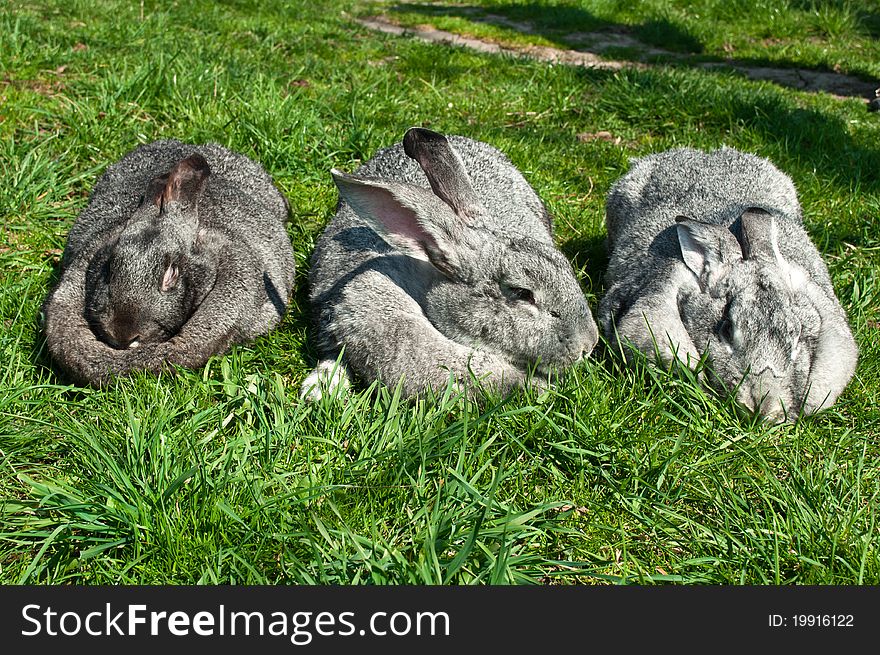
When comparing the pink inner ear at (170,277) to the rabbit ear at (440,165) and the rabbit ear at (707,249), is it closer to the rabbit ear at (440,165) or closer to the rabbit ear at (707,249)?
the rabbit ear at (440,165)

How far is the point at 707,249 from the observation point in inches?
176

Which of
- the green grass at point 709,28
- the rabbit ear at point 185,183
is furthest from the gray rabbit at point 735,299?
the green grass at point 709,28

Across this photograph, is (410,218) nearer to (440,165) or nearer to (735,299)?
(440,165)

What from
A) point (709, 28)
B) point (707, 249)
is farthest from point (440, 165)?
point (709, 28)

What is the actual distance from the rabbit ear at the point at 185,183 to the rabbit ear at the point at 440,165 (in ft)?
4.41

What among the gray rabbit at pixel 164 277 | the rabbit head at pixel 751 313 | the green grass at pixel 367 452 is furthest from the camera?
the gray rabbit at pixel 164 277

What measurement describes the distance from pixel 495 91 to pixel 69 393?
535cm

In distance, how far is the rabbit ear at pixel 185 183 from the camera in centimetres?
470

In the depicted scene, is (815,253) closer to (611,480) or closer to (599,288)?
(599,288)

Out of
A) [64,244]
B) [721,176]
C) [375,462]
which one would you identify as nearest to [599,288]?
[721,176]

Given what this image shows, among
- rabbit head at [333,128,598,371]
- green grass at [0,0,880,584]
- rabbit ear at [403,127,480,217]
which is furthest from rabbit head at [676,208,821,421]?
rabbit ear at [403,127,480,217]

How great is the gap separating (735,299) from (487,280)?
129 cm

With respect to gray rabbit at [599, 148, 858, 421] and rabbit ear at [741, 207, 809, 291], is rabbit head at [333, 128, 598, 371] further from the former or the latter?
rabbit ear at [741, 207, 809, 291]

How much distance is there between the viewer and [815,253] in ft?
16.3
